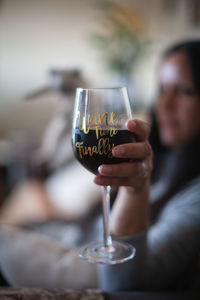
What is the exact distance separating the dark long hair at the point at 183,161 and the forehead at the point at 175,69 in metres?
0.02

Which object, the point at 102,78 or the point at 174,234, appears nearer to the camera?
the point at 174,234

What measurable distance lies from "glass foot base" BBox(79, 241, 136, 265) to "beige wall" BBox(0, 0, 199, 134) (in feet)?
13.4

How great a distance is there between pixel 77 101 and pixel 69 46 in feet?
14.6

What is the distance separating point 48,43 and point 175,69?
3.63 meters

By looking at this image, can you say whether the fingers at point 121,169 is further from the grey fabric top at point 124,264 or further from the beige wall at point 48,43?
the beige wall at point 48,43

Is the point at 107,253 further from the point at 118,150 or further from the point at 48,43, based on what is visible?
the point at 48,43

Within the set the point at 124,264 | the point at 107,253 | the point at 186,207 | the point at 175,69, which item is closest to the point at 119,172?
the point at 107,253

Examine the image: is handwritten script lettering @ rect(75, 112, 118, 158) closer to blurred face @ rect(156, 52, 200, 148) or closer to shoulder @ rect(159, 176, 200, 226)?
shoulder @ rect(159, 176, 200, 226)

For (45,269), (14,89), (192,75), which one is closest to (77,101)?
(45,269)

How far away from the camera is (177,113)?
1550 millimetres

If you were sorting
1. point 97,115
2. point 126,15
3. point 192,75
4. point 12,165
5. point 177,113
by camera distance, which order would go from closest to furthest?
point 97,115 < point 192,75 < point 177,113 < point 12,165 < point 126,15

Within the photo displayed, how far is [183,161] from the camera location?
1.38m

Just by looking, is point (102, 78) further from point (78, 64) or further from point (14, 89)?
point (14, 89)

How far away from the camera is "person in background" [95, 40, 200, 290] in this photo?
2.28ft
